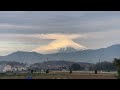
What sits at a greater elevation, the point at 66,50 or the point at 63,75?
the point at 66,50

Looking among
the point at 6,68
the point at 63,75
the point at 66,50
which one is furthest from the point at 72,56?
the point at 6,68

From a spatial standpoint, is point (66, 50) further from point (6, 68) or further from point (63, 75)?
point (6, 68)

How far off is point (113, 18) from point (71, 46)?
0.59 meters

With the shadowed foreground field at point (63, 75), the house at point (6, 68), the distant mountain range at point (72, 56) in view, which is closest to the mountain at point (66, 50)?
the distant mountain range at point (72, 56)

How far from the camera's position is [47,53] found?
2.96 metres

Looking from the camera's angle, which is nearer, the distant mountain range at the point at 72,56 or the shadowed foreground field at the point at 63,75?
the shadowed foreground field at the point at 63,75

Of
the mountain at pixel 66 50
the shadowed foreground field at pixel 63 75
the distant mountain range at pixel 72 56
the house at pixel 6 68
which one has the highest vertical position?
the mountain at pixel 66 50

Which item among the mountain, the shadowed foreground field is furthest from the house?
the mountain

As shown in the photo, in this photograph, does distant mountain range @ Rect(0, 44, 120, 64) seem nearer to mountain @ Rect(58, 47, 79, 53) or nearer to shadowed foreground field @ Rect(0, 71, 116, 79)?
mountain @ Rect(58, 47, 79, 53)

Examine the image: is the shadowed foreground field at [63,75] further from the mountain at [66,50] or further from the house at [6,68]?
the mountain at [66,50]

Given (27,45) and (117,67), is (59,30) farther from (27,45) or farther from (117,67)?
(117,67)

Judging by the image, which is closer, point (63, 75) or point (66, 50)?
point (63, 75)
